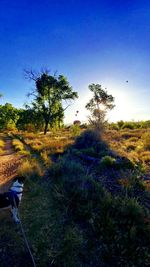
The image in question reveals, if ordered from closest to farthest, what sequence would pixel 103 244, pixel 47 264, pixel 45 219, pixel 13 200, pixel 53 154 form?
pixel 47 264, pixel 103 244, pixel 13 200, pixel 45 219, pixel 53 154

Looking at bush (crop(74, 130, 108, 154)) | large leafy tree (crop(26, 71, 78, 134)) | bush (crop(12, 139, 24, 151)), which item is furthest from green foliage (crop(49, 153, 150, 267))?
large leafy tree (crop(26, 71, 78, 134))

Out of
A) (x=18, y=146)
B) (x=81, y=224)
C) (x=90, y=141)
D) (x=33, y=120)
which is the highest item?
(x=33, y=120)

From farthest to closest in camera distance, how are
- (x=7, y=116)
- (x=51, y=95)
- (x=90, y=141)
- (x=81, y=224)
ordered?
(x=7, y=116) < (x=51, y=95) < (x=90, y=141) < (x=81, y=224)

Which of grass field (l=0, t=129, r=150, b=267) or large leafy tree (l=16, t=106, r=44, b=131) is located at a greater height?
large leafy tree (l=16, t=106, r=44, b=131)

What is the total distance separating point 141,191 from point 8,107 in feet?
194

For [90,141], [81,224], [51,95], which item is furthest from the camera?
[51,95]

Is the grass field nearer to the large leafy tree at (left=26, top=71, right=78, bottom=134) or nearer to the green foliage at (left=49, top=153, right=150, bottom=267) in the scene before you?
the green foliage at (left=49, top=153, right=150, bottom=267)

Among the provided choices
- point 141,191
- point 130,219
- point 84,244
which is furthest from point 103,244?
point 141,191

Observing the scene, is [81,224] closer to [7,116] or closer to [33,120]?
[33,120]

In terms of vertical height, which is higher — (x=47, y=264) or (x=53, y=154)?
(x=53, y=154)

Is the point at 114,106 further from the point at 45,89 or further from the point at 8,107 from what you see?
the point at 8,107

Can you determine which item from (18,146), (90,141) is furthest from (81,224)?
(18,146)

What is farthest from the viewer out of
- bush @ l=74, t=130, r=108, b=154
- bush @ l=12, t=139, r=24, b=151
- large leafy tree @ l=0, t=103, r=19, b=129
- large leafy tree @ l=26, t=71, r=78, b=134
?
large leafy tree @ l=0, t=103, r=19, b=129

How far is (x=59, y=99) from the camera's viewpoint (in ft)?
120
